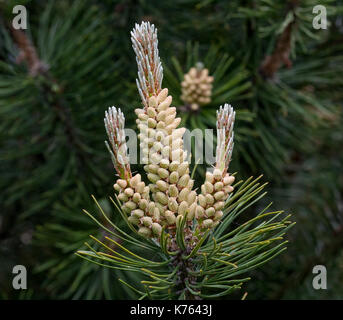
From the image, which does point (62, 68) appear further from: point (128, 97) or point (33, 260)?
point (33, 260)

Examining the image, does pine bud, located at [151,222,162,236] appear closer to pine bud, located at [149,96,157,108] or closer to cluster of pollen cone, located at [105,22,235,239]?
cluster of pollen cone, located at [105,22,235,239]

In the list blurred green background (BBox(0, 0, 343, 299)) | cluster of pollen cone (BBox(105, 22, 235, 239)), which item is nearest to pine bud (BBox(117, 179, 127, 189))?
cluster of pollen cone (BBox(105, 22, 235, 239))

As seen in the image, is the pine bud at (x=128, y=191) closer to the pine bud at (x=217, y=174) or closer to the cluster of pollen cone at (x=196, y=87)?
the pine bud at (x=217, y=174)

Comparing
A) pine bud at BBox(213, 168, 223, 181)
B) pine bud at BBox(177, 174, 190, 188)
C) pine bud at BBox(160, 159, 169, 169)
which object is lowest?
pine bud at BBox(177, 174, 190, 188)

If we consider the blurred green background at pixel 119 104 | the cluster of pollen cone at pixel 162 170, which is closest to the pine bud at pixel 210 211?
the cluster of pollen cone at pixel 162 170

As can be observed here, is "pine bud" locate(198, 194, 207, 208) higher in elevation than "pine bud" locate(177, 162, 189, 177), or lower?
lower

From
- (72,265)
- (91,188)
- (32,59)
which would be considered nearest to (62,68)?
(32,59)
